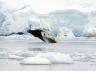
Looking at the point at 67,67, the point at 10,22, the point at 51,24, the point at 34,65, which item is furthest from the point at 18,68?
the point at 10,22

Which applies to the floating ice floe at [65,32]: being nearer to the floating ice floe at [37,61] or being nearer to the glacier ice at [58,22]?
the glacier ice at [58,22]

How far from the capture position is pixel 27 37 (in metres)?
41.4

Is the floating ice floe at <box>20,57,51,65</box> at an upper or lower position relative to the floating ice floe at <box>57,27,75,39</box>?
upper

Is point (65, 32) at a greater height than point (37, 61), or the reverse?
point (37, 61)

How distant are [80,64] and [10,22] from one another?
30.4 metres

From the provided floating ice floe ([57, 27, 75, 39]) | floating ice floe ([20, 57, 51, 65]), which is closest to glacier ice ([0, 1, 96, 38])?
floating ice floe ([57, 27, 75, 39])

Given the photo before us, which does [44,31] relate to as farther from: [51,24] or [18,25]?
[18,25]

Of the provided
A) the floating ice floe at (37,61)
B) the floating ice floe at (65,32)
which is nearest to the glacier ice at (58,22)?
the floating ice floe at (65,32)

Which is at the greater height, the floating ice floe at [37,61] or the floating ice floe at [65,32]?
the floating ice floe at [37,61]

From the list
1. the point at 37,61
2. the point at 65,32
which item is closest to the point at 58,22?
the point at 65,32

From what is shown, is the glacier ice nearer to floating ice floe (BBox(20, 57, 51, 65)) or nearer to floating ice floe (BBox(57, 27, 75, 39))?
floating ice floe (BBox(57, 27, 75, 39))

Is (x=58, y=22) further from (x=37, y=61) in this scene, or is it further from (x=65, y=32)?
(x=37, y=61)

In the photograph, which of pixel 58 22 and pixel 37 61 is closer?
pixel 37 61

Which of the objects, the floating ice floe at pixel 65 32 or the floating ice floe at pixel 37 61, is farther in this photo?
the floating ice floe at pixel 65 32
